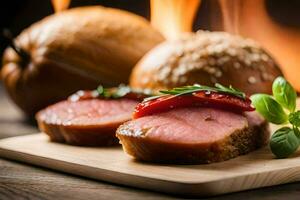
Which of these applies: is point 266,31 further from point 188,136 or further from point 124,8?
point 188,136

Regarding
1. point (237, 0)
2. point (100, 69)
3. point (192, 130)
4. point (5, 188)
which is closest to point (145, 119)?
point (192, 130)

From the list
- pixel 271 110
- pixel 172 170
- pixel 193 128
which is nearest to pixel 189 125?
pixel 193 128

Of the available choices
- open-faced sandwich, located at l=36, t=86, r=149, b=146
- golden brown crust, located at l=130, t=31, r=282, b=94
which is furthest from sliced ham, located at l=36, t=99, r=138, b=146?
golden brown crust, located at l=130, t=31, r=282, b=94

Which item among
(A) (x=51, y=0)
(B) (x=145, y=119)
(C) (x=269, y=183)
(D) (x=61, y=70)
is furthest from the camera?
(A) (x=51, y=0)

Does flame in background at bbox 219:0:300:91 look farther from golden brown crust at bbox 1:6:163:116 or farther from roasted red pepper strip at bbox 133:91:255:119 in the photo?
roasted red pepper strip at bbox 133:91:255:119

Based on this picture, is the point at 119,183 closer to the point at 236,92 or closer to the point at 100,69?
the point at 236,92

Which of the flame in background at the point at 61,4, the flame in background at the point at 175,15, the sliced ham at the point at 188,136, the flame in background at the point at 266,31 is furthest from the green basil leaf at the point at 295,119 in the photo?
the flame in background at the point at 61,4
